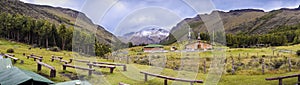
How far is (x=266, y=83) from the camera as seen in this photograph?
16.6 m

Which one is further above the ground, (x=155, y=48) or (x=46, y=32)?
(x=46, y=32)

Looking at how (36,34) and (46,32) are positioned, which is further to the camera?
(36,34)

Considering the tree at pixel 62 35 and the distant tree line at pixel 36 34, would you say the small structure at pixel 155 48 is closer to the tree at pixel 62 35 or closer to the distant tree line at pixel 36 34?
the distant tree line at pixel 36 34

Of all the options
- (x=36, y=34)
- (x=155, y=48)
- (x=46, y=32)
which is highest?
(x=46, y=32)

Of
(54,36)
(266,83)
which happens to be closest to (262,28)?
(54,36)

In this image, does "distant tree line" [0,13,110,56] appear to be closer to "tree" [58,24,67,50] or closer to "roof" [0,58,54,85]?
"tree" [58,24,67,50]

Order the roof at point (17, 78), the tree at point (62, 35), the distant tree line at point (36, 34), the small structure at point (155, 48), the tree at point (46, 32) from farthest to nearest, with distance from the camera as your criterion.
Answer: the tree at point (46, 32) < the distant tree line at point (36, 34) < the tree at point (62, 35) < the small structure at point (155, 48) < the roof at point (17, 78)

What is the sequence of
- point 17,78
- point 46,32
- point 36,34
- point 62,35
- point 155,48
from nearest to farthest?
point 17,78 < point 155,48 < point 62,35 < point 46,32 < point 36,34

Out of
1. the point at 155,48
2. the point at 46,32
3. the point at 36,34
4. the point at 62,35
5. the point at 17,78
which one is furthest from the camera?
the point at 36,34

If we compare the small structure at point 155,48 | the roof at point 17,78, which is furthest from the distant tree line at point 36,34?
the roof at point 17,78

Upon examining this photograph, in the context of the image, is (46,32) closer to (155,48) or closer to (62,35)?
(62,35)

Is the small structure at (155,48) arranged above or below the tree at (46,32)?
below

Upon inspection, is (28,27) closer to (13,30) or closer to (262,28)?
(13,30)

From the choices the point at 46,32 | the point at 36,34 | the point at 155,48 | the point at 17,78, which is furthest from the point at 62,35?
the point at 17,78
